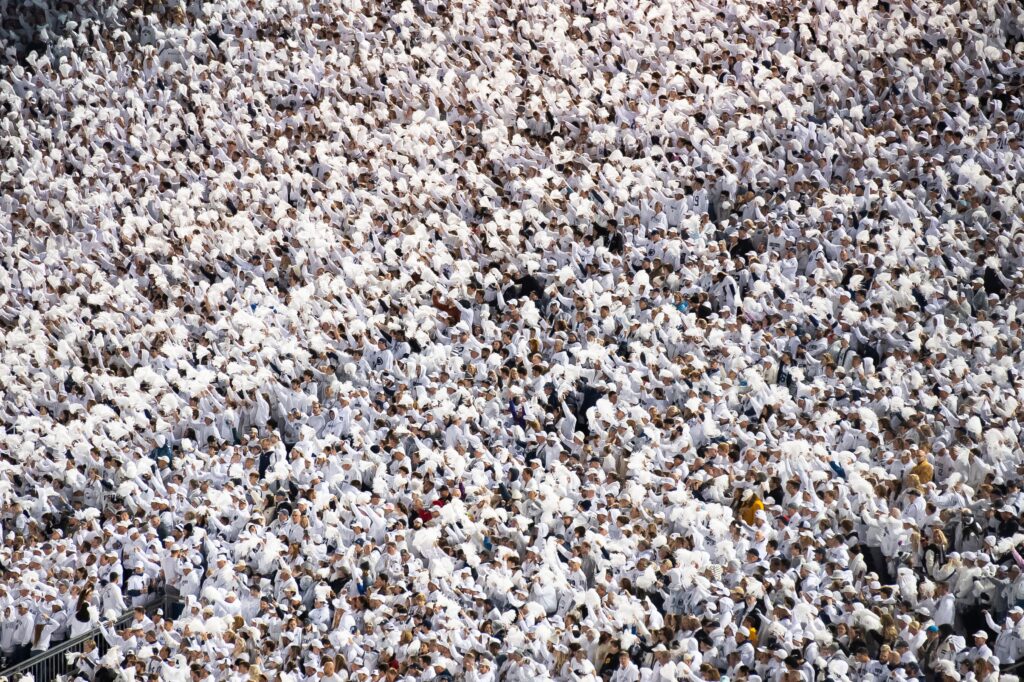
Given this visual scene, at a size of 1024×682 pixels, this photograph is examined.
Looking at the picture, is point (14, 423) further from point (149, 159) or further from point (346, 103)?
point (346, 103)

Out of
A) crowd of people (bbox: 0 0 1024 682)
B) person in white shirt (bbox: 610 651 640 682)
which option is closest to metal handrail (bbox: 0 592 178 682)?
crowd of people (bbox: 0 0 1024 682)

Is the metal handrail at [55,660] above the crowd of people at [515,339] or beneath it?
beneath

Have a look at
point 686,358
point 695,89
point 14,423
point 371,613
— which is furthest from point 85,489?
point 695,89

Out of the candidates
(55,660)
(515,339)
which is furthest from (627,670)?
(515,339)

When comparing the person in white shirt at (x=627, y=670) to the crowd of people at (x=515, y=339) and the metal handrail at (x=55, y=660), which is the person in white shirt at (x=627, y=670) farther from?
the metal handrail at (x=55, y=660)

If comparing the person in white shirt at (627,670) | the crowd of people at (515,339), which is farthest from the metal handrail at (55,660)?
the person in white shirt at (627,670)

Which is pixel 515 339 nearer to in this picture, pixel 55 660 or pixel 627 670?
pixel 627 670
